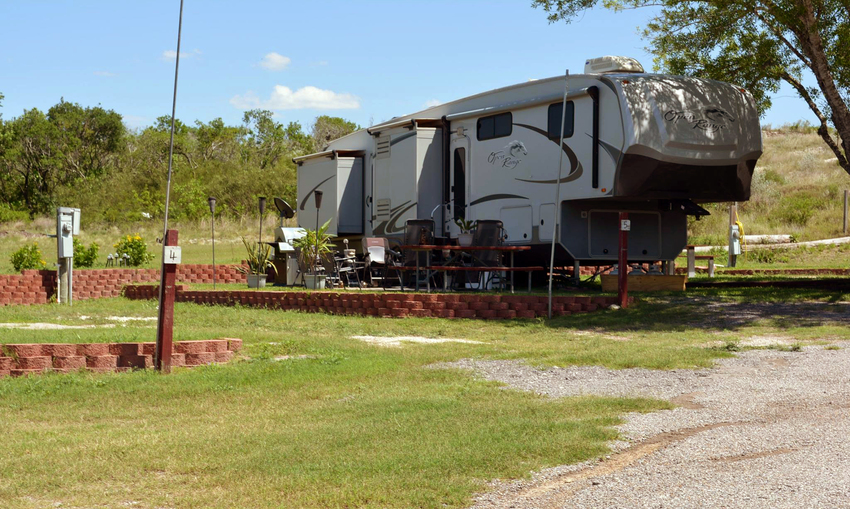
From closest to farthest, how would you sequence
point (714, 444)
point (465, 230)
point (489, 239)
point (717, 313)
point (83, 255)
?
point (714, 444)
point (717, 313)
point (489, 239)
point (465, 230)
point (83, 255)

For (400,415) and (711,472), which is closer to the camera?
(711,472)

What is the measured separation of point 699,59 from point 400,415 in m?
13.0

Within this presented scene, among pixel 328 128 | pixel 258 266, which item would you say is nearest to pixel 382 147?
pixel 258 266

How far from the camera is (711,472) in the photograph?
4605 millimetres

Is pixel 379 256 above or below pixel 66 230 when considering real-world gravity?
below

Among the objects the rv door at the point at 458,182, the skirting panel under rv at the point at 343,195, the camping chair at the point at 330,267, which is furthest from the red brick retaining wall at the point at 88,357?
the skirting panel under rv at the point at 343,195

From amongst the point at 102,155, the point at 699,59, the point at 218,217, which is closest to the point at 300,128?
the point at 102,155

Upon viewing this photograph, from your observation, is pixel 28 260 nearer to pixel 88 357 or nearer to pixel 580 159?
pixel 580 159

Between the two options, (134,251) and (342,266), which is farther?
(134,251)

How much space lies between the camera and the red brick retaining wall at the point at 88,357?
26.1 ft

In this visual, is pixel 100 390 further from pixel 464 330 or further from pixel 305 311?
pixel 305 311

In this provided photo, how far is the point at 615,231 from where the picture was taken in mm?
15086

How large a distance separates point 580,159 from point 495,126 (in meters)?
2.07

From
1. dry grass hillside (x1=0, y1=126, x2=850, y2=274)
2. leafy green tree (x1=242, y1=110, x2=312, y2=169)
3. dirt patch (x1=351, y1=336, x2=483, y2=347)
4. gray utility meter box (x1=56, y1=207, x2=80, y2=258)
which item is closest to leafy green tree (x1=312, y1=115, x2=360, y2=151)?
leafy green tree (x1=242, y1=110, x2=312, y2=169)
